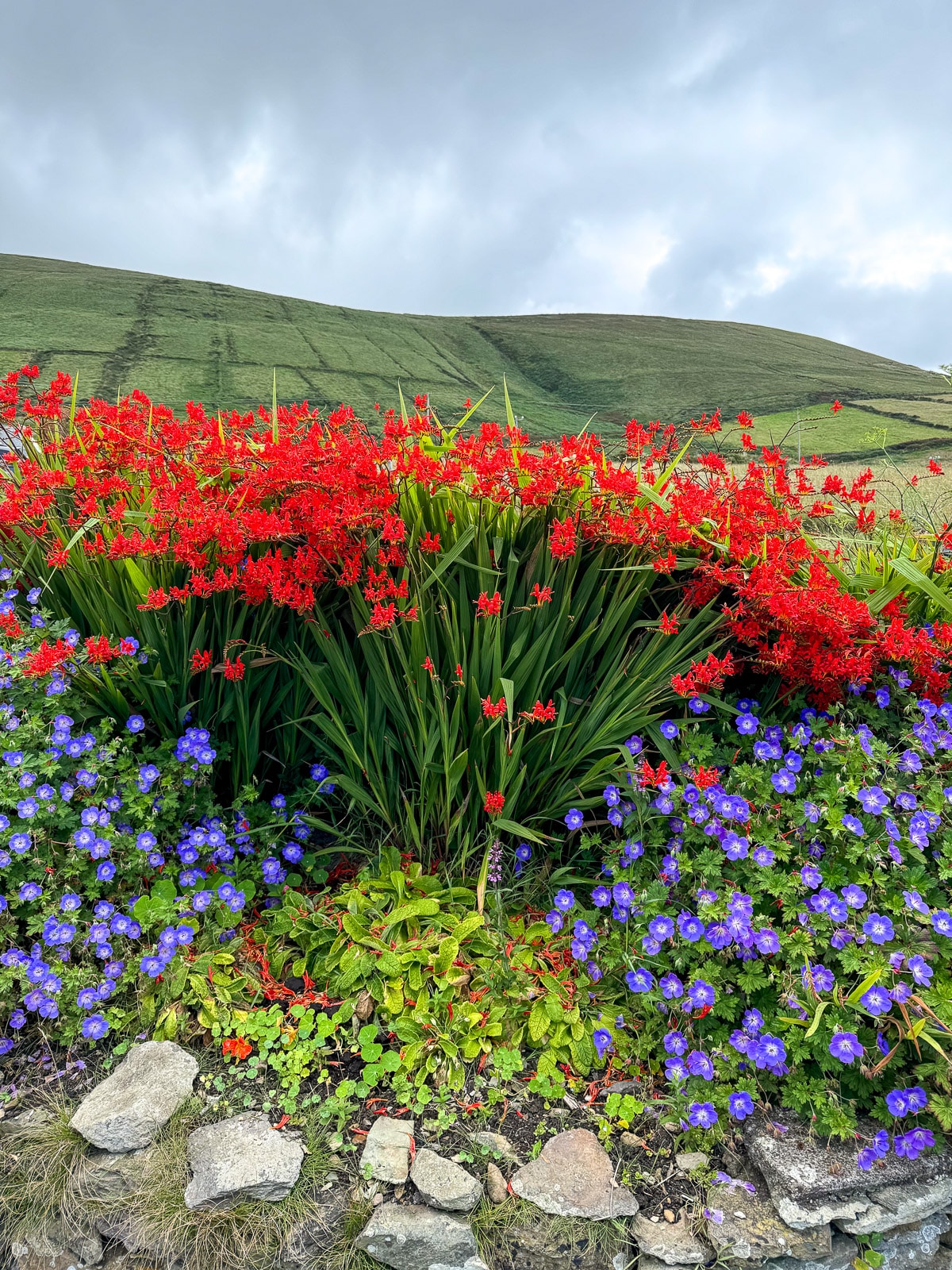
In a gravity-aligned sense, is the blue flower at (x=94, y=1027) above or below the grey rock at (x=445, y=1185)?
above

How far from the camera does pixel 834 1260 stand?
1.84m

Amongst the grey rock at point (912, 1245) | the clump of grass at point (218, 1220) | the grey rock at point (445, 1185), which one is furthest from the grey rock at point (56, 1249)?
the grey rock at point (912, 1245)

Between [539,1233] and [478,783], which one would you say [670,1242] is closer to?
[539,1233]

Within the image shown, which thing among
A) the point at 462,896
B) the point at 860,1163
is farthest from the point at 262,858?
the point at 860,1163

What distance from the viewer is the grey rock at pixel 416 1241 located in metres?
1.74

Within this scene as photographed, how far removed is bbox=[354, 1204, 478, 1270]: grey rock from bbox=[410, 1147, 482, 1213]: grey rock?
0.04m

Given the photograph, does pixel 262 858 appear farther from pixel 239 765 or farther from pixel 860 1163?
pixel 860 1163

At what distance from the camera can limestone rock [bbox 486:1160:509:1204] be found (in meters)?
1.82

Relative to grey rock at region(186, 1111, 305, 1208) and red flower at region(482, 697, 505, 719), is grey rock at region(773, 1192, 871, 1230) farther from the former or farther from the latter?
red flower at region(482, 697, 505, 719)

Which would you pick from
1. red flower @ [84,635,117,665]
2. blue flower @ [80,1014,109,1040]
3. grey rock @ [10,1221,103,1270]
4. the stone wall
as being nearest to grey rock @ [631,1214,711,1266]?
the stone wall

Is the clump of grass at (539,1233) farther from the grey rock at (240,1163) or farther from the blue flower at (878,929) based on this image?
the blue flower at (878,929)

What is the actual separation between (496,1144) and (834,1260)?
93 cm

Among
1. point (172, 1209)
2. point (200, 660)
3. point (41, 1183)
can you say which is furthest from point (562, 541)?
point (41, 1183)

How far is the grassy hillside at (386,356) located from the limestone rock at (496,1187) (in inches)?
616
